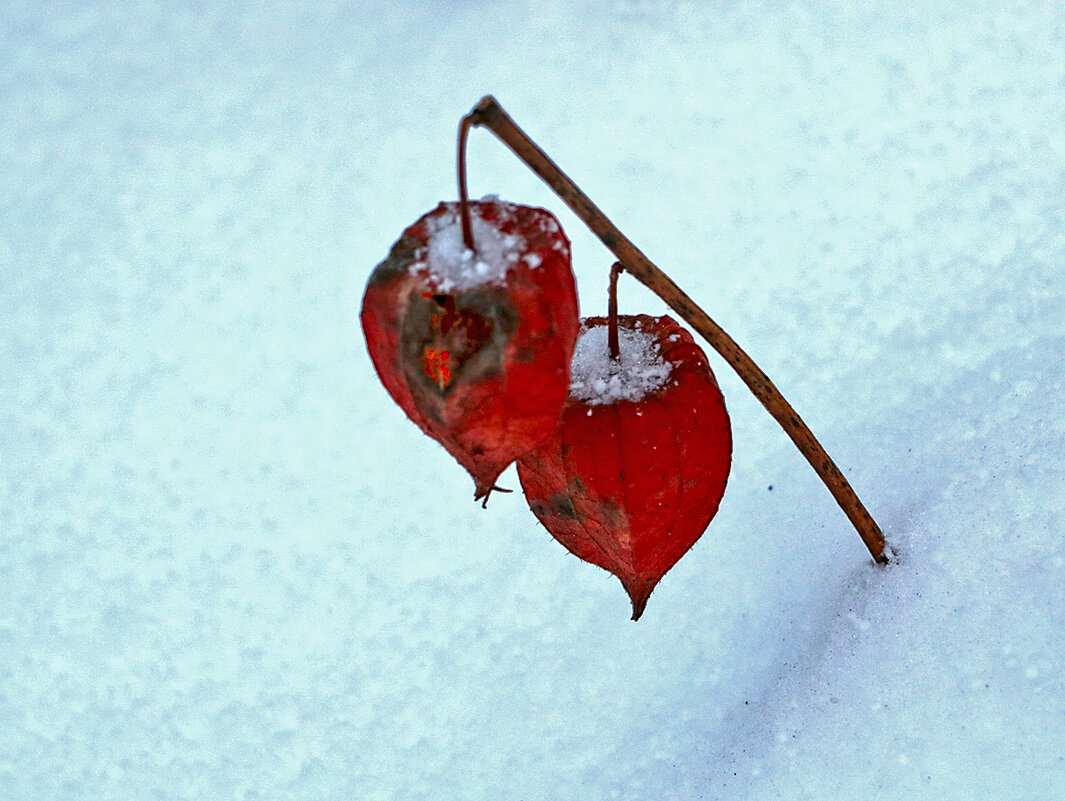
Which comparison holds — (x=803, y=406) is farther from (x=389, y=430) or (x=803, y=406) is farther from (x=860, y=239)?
(x=389, y=430)

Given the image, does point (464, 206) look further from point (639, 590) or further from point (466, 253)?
point (639, 590)

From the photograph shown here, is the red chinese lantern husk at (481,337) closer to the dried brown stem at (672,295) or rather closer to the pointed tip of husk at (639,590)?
the dried brown stem at (672,295)

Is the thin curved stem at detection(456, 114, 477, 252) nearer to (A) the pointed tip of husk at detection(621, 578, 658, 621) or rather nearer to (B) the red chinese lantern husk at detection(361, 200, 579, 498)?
(B) the red chinese lantern husk at detection(361, 200, 579, 498)

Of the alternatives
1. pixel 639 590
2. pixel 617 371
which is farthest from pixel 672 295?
pixel 639 590

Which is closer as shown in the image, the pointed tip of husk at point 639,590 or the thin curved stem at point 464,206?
the thin curved stem at point 464,206

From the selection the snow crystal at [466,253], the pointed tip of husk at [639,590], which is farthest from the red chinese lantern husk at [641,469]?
the snow crystal at [466,253]

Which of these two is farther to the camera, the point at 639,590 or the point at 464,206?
the point at 639,590
